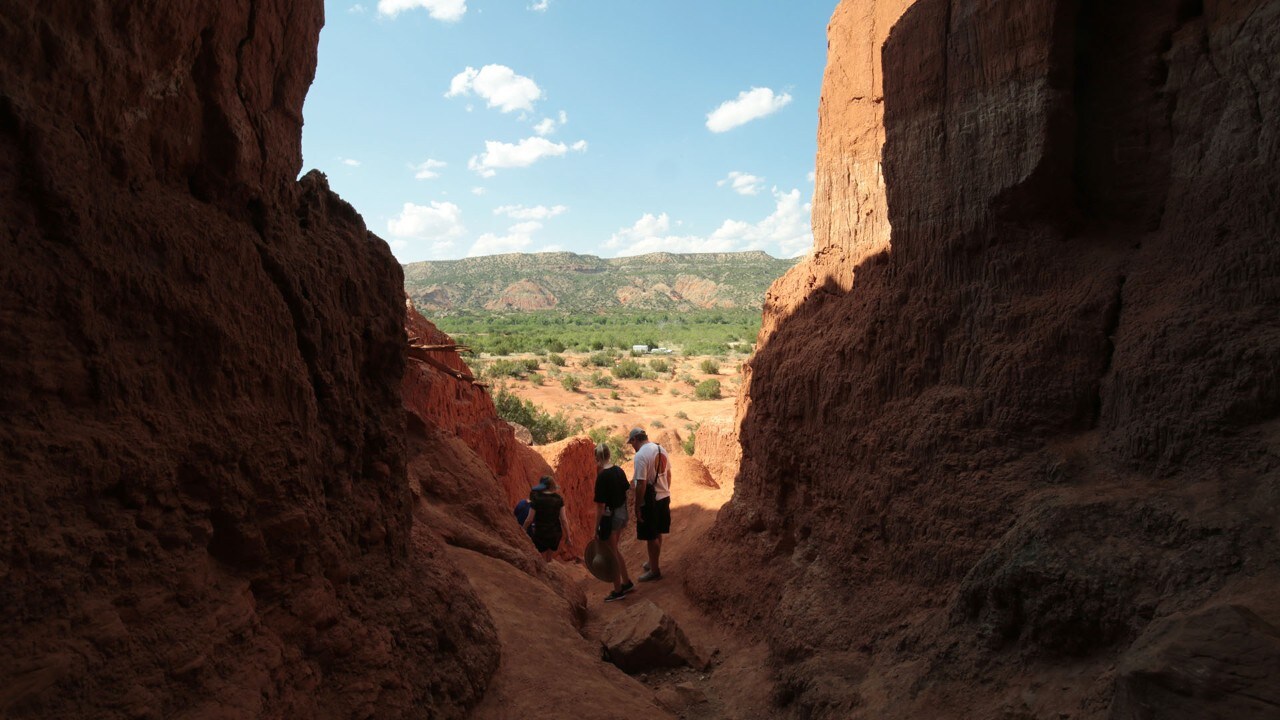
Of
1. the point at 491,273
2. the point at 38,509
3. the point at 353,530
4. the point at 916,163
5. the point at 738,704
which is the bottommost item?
the point at 738,704

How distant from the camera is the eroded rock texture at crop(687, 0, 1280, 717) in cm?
325

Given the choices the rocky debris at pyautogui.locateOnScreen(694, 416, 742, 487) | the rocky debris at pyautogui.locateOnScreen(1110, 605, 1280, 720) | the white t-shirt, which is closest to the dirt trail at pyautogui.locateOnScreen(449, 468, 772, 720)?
the white t-shirt

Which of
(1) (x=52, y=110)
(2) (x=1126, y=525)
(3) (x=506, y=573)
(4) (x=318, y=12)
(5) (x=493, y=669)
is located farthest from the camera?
(3) (x=506, y=573)

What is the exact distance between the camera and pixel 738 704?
555 cm

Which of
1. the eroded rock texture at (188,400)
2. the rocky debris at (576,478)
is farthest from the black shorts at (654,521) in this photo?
the rocky debris at (576,478)

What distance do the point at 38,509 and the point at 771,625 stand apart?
16.9 ft

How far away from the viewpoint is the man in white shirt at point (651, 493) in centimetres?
795

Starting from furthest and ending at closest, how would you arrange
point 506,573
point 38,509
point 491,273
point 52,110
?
point 491,273
point 506,573
point 52,110
point 38,509

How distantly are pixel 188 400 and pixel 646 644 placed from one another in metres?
4.25

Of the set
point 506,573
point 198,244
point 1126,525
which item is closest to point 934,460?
point 1126,525

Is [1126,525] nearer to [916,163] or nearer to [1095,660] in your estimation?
[1095,660]

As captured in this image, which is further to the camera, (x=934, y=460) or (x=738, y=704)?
(x=738, y=704)

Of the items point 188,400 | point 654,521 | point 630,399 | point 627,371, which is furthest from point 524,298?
point 188,400

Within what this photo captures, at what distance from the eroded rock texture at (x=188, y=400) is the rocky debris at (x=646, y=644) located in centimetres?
206
